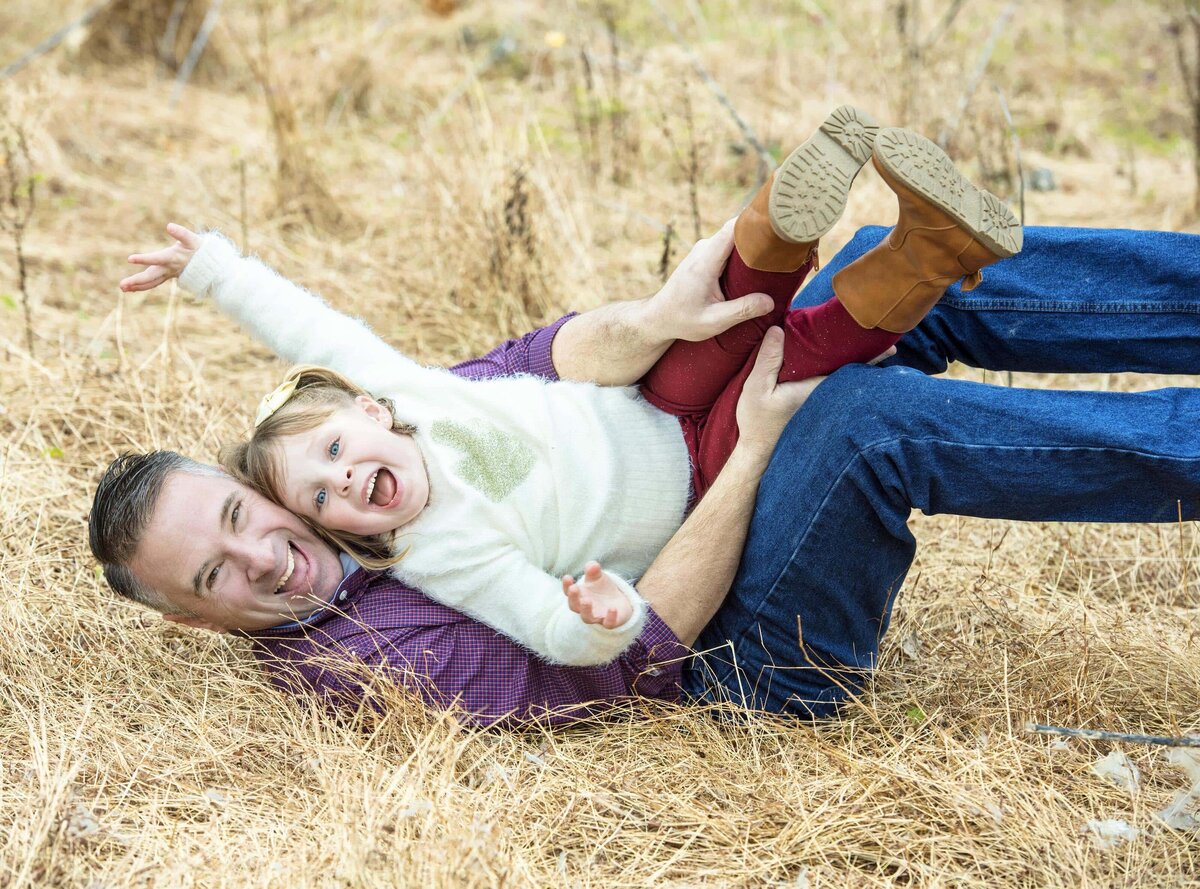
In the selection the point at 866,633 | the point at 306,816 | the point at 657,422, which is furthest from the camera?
the point at 657,422

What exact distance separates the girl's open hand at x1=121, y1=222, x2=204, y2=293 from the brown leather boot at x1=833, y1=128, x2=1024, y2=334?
152 centimetres

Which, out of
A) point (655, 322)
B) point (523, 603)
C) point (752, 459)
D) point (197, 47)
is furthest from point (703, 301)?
point (197, 47)

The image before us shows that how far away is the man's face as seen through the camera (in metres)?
2.20

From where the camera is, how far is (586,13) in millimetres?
7992

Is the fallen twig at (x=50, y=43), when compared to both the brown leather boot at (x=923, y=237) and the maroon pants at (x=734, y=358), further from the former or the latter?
the brown leather boot at (x=923, y=237)

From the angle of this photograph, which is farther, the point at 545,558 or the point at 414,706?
the point at 545,558

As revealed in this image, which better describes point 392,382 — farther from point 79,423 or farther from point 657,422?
point 79,423

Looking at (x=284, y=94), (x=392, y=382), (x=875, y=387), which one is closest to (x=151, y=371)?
(x=392, y=382)

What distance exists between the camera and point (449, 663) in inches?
86.7

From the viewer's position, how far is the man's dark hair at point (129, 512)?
222 cm

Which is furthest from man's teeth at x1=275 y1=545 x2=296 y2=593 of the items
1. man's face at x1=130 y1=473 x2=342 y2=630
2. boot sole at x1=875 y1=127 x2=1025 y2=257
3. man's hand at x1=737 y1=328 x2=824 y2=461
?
boot sole at x1=875 y1=127 x2=1025 y2=257

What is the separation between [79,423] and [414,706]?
70.7 inches

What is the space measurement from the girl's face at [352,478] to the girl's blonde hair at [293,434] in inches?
0.8

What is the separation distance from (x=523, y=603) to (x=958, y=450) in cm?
84
